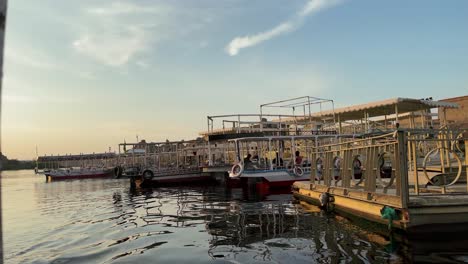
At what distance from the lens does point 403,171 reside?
816cm

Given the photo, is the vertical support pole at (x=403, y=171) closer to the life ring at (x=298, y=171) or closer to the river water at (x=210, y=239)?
the river water at (x=210, y=239)

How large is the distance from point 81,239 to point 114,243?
126 cm

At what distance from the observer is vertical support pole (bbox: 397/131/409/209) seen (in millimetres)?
8102

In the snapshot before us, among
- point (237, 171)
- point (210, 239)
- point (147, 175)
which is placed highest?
point (237, 171)

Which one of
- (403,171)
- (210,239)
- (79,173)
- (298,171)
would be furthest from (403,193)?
(79,173)

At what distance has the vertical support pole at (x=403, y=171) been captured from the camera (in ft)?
26.6

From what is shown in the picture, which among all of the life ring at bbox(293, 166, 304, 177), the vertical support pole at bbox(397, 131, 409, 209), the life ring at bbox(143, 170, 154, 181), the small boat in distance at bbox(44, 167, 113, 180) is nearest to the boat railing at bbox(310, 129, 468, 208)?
the vertical support pole at bbox(397, 131, 409, 209)

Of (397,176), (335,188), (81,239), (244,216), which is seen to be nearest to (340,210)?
(335,188)

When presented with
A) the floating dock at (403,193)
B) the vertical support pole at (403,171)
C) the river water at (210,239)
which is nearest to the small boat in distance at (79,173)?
the river water at (210,239)

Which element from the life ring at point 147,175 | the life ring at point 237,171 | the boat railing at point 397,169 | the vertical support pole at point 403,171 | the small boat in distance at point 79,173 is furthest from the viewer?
the small boat in distance at point 79,173

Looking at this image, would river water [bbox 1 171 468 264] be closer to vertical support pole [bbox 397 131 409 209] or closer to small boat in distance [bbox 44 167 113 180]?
vertical support pole [bbox 397 131 409 209]

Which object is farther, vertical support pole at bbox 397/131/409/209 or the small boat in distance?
the small boat in distance

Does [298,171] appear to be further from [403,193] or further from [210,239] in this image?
[403,193]

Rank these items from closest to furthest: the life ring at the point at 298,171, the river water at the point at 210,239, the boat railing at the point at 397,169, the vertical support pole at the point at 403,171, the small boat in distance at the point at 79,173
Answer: the river water at the point at 210,239 < the vertical support pole at the point at 403,171 < the boat railing at the point at 397,169 < the life ring at the point at 298,171 < the small boat in distance at the point at 79,173
